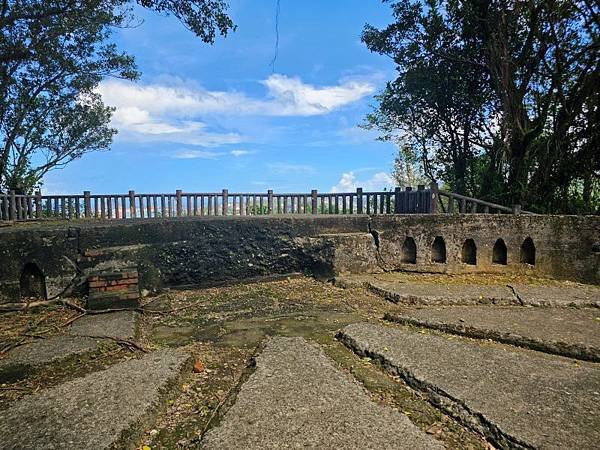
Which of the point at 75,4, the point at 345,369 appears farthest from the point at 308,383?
the point at 75,4

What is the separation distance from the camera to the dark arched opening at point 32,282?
322cm

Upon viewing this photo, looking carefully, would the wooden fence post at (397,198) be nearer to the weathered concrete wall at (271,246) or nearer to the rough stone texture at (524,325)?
the weathered concrete wall at (271,246)

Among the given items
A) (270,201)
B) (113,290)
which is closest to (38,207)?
(270,201)

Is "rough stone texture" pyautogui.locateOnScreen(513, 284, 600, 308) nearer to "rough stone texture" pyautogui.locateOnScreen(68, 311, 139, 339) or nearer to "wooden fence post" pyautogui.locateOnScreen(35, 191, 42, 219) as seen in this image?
"rough stone texture" pyautogui.locateOnScreen(68, 311, 139, 339)

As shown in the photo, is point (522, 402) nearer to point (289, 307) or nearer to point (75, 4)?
point (289, 307)

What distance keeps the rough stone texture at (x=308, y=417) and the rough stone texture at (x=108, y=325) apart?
1.13 metres

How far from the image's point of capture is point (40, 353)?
2193mm

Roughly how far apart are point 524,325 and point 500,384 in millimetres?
1139

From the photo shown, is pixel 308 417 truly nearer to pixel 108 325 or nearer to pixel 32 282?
pixel 108 325

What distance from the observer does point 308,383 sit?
5.82 ft

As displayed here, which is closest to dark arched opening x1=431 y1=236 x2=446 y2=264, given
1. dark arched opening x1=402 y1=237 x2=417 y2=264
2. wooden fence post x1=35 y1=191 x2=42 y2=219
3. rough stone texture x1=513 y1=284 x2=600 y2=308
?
dark arched opening x1=402 y1=237 x2=417 y2=264

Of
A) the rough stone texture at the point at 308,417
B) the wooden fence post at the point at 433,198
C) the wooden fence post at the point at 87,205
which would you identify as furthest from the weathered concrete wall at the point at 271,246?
the wooden fence post at the point at 87,205

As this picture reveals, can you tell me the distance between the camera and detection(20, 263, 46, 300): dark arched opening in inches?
127

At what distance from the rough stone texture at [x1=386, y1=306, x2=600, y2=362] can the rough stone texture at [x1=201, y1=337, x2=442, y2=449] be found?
1130 millimetres
